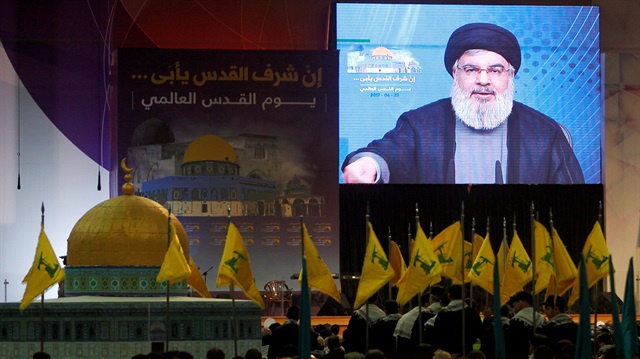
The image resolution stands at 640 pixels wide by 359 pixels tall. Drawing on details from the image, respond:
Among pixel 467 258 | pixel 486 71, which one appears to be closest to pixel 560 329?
pixel 467 258

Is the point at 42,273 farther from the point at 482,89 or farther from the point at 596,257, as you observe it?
the point at 482,89

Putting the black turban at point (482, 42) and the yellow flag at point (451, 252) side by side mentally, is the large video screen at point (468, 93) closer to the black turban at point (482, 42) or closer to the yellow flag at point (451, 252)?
the black turban at point (482, 42)

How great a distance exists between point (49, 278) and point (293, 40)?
1296cm

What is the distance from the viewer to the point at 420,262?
13.1 meters

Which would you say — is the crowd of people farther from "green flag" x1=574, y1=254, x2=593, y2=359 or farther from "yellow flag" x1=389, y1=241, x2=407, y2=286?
"yellow flag" x1=389, y1=241, x2=407, y2=286

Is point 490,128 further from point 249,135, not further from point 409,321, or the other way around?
point 409,321

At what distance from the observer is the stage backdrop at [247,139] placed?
22.5m

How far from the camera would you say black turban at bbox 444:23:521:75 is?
23.4 m

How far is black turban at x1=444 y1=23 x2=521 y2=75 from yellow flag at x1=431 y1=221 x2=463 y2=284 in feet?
26.3

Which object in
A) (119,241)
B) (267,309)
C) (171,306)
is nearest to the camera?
(171,306)

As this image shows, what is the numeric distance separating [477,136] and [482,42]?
5.59 ft

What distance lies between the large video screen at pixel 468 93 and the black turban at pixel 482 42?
2cm

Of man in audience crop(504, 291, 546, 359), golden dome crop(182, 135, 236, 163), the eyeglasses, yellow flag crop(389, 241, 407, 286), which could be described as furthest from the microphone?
man in audience crop(504, 291, 546, 359)

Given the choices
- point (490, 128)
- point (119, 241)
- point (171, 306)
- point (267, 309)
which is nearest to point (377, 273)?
point (171, 306)
